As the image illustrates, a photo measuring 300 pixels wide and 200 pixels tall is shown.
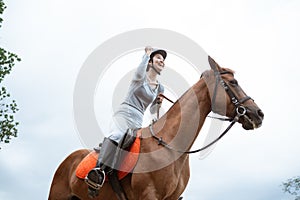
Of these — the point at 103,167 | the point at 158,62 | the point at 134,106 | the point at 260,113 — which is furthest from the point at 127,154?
the point at 260,113

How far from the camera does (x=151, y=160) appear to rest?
6.96 meters

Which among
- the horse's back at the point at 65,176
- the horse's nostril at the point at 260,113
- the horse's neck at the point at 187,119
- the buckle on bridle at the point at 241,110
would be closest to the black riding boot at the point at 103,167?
the horse's neck at the point at 187,119

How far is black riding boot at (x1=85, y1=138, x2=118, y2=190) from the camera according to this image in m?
7.12

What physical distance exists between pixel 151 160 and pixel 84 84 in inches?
90.5

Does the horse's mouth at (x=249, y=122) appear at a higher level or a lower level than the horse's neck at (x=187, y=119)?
lower

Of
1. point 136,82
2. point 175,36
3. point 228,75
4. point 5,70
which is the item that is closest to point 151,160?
point 136,82

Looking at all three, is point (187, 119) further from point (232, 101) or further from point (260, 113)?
point (260, 113)

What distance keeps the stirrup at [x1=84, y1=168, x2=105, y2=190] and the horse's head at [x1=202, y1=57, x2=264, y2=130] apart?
2.34 metres

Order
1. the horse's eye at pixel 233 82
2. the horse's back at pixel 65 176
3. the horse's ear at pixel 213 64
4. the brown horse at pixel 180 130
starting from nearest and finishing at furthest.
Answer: the brown horse at pixel 180 130 < the horse's eye at pixel 233 82 < the horse's ear at pixel 213 64 < the horse's back at pixel 65 176

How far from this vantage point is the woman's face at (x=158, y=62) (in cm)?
781

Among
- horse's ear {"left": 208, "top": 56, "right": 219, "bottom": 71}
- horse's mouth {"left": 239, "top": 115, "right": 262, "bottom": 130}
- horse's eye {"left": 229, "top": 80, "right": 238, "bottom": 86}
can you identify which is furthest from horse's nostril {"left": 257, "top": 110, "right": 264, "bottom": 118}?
horse's ear {"left": 208, "top": 56, "right": 219, "bottom": 71}

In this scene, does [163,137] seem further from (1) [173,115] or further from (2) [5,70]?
(2) [5,70]

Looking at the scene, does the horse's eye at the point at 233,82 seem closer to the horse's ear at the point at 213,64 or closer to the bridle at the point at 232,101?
the bridle at the point at 232,101

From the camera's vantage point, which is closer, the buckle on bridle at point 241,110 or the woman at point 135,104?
the buckle on bridle at point 241,110
